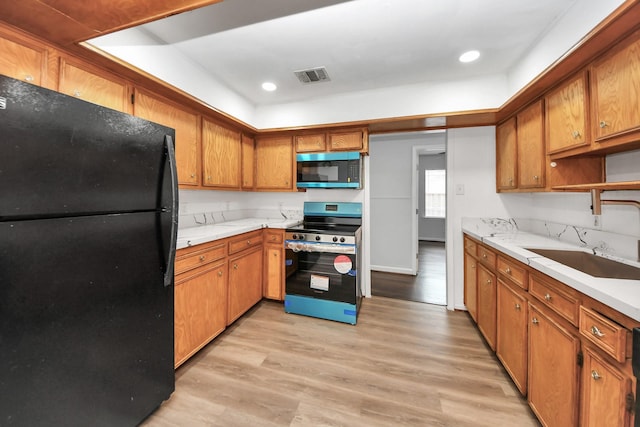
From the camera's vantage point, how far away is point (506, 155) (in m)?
2.46

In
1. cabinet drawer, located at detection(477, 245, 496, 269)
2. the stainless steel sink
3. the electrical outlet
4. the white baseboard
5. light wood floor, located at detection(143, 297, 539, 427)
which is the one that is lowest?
light wood floor, located at detection(143, 297, 539, 427)

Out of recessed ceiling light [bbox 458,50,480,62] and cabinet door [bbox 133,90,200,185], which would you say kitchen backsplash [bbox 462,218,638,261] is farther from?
cabinet door [bbox 133,90,200,185]

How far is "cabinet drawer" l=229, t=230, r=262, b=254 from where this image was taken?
2.37 metres

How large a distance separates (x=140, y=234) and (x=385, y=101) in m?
2.64

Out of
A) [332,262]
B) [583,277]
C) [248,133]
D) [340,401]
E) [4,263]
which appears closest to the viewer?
[4,263]

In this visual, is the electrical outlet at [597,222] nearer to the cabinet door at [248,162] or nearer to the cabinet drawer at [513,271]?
the cabinet drawer at [513,271]

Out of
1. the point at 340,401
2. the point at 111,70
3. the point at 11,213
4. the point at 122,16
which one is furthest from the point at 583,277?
the point at 111,70

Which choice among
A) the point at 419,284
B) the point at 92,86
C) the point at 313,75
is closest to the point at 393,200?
the point at 419,284

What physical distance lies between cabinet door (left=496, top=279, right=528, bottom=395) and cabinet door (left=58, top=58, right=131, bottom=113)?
9.73 ft

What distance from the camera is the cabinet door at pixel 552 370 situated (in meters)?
1.10

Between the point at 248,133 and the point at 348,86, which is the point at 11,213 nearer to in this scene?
the point at 248,133

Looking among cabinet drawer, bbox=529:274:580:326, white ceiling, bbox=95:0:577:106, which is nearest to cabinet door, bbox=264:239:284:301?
white ceiling, bbox=95:0:577:106

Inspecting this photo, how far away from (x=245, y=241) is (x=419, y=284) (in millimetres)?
2680

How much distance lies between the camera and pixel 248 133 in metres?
3.19
